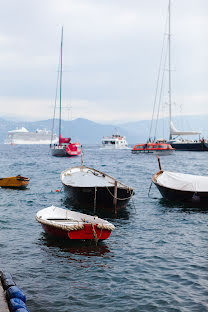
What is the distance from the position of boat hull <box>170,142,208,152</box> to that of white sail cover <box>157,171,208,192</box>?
8288 cm

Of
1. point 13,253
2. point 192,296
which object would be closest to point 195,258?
point 192,296

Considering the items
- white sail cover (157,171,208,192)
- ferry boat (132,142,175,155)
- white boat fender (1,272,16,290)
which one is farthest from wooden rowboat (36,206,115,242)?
ferry boat (132,142,175,155)

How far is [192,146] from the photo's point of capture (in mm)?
106062

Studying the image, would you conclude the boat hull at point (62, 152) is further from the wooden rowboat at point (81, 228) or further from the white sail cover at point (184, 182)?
the wooden rowboat at point (81, 228)

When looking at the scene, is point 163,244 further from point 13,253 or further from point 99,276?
point 13,253

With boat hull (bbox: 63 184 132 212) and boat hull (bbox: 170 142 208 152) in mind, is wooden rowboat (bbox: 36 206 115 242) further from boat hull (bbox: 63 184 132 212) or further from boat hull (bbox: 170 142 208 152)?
boat hull (bbox: 170 142 208 152)

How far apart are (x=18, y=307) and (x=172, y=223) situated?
11533mm

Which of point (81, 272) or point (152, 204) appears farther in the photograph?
point (152, 204)

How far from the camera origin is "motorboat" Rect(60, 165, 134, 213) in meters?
20.0

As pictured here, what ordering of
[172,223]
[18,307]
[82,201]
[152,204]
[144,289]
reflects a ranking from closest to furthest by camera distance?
[18,307], [144,289], [172,223], [82,201], [152,204]

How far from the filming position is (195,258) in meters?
12.6

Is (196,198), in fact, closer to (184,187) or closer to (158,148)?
(184,187)

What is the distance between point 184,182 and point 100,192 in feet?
20.5

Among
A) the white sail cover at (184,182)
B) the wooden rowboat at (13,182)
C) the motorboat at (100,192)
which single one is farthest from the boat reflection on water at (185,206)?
the wooden rowboat at (13,182)
